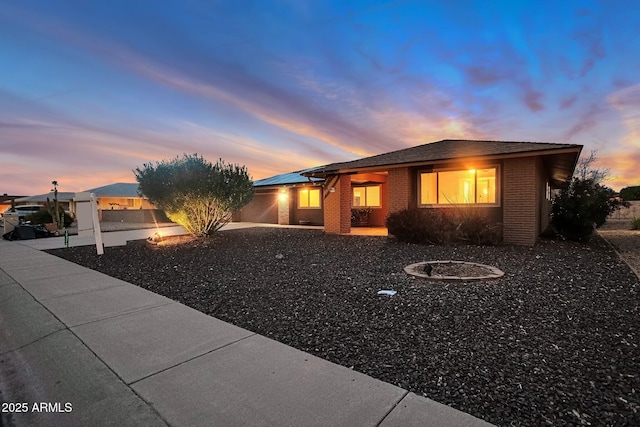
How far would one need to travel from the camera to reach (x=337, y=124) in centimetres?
1650

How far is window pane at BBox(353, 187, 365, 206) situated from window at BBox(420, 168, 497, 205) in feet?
20.2

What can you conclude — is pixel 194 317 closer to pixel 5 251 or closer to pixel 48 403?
pixel 48 403

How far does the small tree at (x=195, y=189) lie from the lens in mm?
11703

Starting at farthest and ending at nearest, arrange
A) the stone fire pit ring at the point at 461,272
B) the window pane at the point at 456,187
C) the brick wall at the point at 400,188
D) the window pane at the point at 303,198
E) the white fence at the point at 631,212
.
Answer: the white fence at the point at 631,212 → the window pane at the point at 303,198 → the brick wall at the point at 400,188 → the window pane at the point at 456,187 → the stone fire pit ring at the point at 461,272

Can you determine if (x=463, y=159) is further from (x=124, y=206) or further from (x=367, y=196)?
(x=124, y=206)

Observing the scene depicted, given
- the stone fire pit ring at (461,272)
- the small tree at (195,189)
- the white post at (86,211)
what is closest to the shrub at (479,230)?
the stone fire pit ring at (461,272)

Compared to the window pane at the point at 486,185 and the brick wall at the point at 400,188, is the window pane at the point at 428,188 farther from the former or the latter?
the window pane at the point at 486,185

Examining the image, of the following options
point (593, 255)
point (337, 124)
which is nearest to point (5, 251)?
point (337, 124)

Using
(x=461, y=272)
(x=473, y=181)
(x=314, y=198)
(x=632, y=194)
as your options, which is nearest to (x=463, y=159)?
(x=473, y=181)

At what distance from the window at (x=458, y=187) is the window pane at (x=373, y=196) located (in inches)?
217

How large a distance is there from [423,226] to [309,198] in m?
10.4

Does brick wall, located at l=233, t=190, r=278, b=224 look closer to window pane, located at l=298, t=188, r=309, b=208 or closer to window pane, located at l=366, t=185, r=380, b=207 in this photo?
window pane, located at l=298, t=188, r=309, b=208

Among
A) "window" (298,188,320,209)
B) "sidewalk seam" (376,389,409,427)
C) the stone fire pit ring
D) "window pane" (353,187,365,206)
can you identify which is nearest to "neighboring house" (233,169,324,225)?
"window" (298,188,320,209)

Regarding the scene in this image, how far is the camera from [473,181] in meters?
11.4
